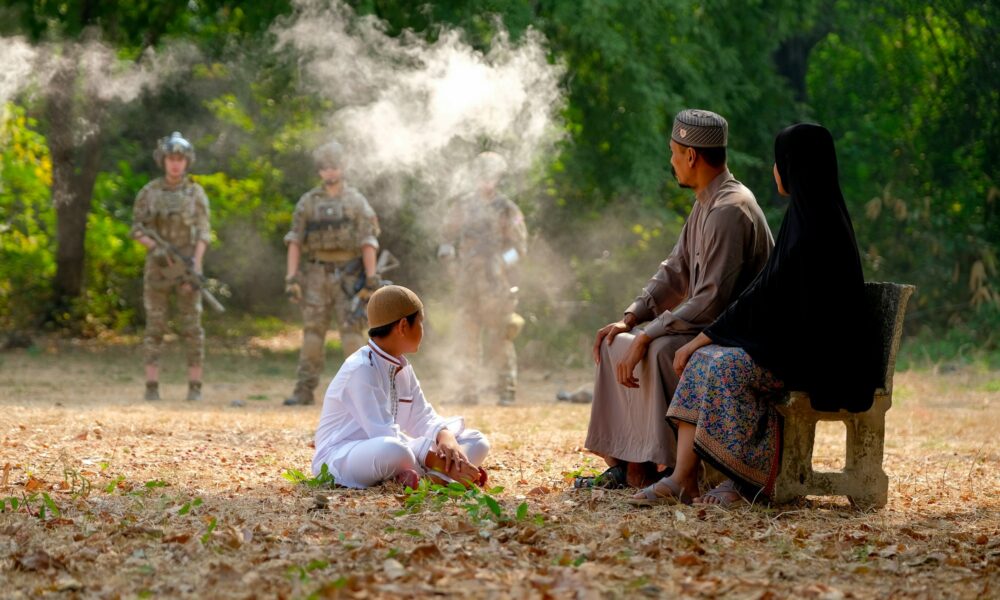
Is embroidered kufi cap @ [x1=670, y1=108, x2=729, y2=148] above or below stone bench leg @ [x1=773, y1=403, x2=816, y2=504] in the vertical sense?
above

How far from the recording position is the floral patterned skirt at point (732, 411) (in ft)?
17.0

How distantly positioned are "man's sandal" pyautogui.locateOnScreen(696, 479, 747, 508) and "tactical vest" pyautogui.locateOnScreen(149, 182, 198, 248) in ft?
22.8

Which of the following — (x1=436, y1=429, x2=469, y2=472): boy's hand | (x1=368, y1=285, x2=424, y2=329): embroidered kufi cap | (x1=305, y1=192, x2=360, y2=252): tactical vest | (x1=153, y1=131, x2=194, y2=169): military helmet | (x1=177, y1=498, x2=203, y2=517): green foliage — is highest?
(x1=153, y1=131, x2=194, y2=169): military helmet

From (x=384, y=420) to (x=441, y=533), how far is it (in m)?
1.27

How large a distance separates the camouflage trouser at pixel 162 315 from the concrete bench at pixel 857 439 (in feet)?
22.8

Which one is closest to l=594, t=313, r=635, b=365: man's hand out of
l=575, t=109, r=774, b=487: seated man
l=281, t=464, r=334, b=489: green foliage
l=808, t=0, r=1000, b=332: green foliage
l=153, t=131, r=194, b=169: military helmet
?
l=575, t=109, r=774, b=487: seated man

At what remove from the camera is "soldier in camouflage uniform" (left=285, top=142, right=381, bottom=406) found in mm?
10922

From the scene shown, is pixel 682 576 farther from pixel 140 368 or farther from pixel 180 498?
pixel 140 368

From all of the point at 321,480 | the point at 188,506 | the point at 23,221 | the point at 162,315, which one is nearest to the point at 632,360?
the point at 321,480

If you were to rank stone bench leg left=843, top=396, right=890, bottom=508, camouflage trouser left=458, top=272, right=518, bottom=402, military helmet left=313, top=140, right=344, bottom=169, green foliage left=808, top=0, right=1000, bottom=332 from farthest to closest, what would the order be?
green foliage left=808, top=0, right=1000, bottom=332
camouflage trouser left=458, top=272, right=518, bottom=402
military helmet left=313, top=140, right=344, bottom=169
stone bench leg left=843, top=396, right=890, bottom=508

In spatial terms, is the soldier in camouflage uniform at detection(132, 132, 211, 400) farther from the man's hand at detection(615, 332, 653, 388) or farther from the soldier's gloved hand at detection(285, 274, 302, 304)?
the man's hand at detection(615, 332, 653, 388)

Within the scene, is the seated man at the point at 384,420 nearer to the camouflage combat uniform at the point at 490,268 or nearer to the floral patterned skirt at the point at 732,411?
the floral patterned skirt at the point at 732,411

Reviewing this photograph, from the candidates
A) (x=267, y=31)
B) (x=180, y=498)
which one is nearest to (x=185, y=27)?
(x=267, y=31)

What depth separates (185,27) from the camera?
15516 mm
